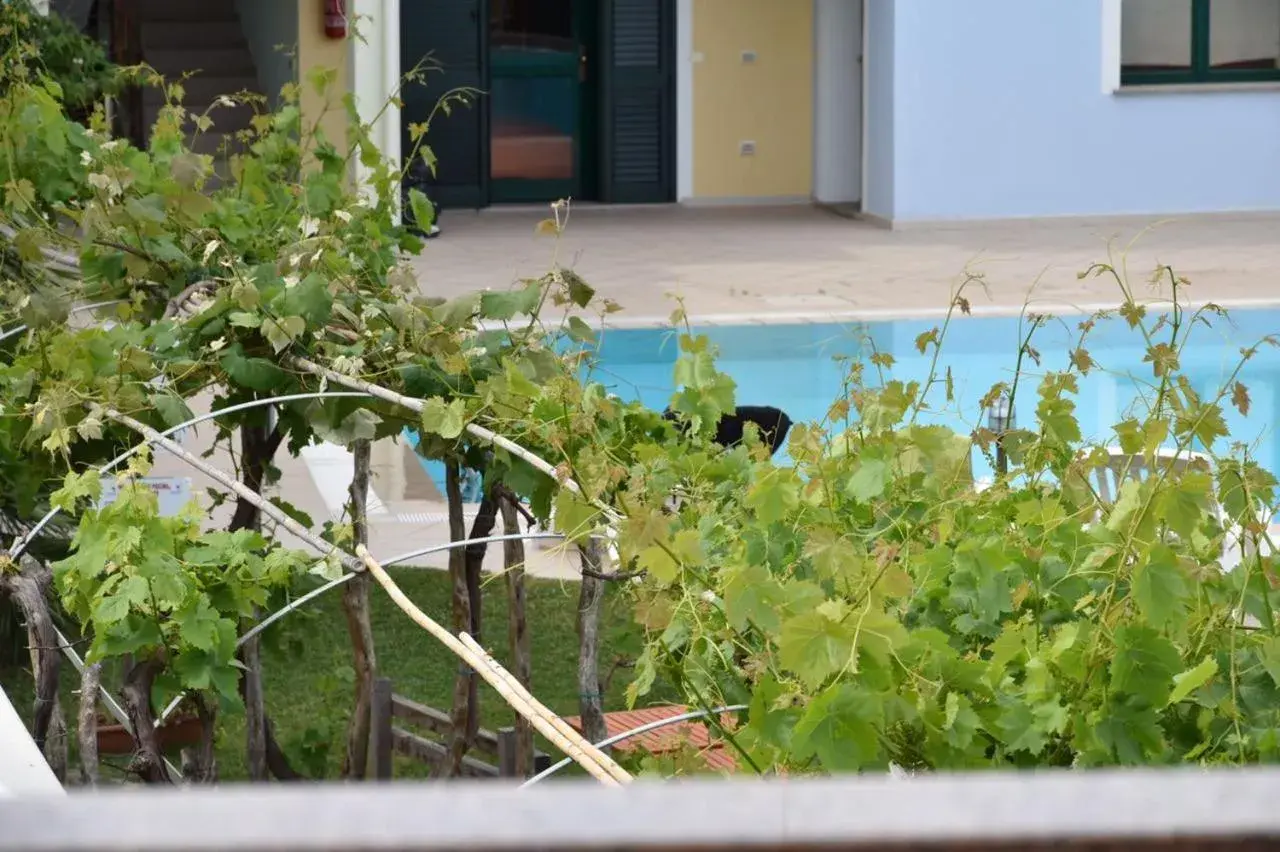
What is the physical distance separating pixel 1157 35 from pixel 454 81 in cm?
606

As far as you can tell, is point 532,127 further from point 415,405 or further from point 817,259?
point 415,405

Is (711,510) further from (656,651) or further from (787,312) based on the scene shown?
(787,312)

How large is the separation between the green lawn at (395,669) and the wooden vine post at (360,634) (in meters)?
0.72

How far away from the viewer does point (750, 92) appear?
57.0 ft

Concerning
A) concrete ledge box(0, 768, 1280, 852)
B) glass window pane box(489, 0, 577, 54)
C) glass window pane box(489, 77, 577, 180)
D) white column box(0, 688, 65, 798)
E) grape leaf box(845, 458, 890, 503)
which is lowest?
white column box(0, 688, 65, 798)

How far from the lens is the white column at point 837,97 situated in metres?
17.3

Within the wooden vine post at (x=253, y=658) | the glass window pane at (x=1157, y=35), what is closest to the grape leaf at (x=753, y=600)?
the wooden vine post at (x=253, y=658)

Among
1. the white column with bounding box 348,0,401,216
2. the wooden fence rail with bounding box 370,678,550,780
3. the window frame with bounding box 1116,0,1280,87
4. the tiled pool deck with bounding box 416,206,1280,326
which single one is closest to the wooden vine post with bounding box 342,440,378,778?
the wooden fence rail with bounding box 370,678,550,780

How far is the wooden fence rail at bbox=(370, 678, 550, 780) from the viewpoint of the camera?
10.2 ft

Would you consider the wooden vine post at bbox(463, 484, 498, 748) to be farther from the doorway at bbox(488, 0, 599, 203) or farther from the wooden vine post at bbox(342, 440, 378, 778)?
the doorway at bbox(488, 0, 599, 203)

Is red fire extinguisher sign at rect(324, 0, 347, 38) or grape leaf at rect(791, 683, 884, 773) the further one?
red fire extinguisher sign at rect(324, 0, 347, 38)

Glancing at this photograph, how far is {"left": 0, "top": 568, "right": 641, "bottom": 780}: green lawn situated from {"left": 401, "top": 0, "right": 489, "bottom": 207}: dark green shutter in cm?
1052

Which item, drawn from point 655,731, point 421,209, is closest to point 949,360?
point 655,731

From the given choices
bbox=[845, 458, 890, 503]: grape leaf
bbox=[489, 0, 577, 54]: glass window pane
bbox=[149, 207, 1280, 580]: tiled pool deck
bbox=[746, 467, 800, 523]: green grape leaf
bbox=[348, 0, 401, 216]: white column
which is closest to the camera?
bbox=[746, 467, 800, 523]: green grape leaf
